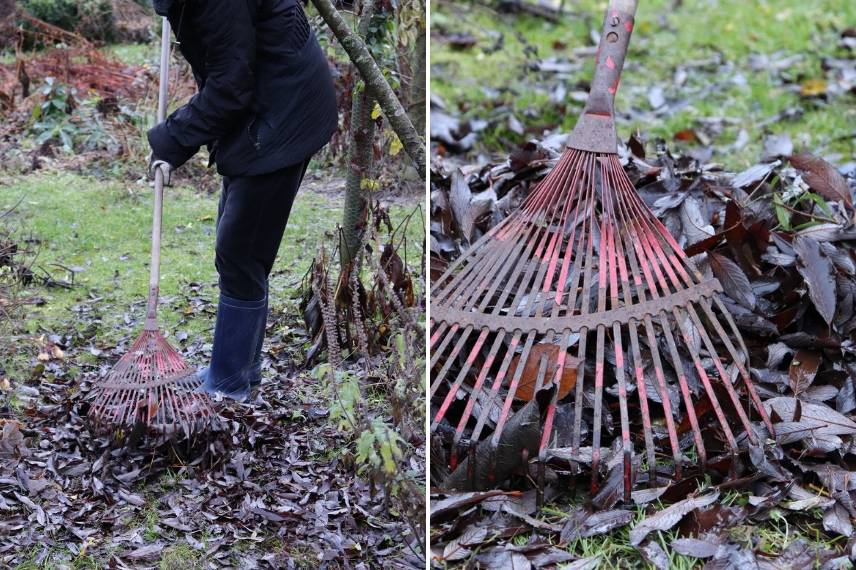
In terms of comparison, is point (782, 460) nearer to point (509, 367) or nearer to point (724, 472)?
point (724, 472)

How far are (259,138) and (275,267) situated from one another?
0.35m

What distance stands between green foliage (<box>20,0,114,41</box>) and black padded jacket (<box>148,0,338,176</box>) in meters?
0.14

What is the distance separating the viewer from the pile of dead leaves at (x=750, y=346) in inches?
80.8

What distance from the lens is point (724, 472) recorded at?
2.22 meters

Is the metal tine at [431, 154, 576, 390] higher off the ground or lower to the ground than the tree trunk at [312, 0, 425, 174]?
lower

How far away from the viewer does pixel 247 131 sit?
218 centimetres

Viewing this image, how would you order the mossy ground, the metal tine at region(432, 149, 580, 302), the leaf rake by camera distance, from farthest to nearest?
1. the mossy ground
2. the metal tine at region(432, 149, 580, 302)
3. the leaf rake

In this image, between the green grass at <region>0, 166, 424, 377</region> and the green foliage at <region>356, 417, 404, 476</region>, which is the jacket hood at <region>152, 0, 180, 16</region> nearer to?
the green grass at <region>0, 166, 424, 377</region>

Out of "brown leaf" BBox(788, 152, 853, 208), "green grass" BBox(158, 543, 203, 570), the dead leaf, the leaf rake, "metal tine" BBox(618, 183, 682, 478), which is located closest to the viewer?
"green grass" BBox(158, 543, 203, 570)

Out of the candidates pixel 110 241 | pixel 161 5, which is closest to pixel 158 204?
pixel 110 241

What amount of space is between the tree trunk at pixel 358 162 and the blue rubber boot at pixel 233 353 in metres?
0.32

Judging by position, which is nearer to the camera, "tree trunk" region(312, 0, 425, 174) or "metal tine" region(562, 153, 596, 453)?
"tree trunk" region(312, 0, 425, 174)

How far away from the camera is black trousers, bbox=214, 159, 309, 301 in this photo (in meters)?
2.21

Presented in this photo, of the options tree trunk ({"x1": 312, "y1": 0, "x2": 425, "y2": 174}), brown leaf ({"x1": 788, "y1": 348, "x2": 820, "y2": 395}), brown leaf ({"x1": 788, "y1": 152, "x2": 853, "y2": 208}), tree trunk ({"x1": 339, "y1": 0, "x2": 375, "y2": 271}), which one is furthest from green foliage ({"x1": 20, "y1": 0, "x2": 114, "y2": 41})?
A: brown leaf ({"x1": 788, "y1": 152, "x2": 853, "y2": 208})
